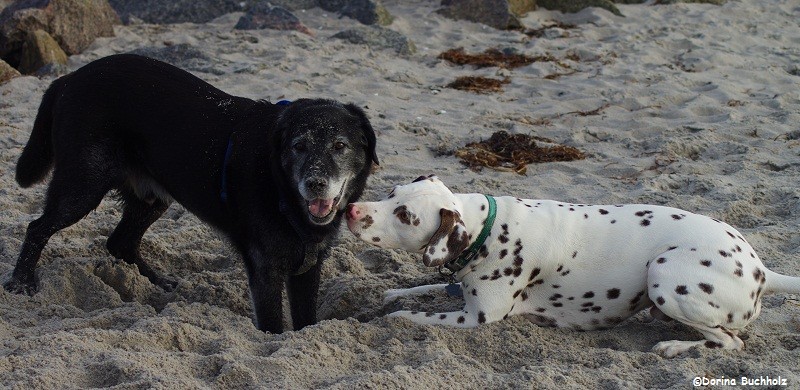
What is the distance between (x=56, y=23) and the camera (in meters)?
10.2

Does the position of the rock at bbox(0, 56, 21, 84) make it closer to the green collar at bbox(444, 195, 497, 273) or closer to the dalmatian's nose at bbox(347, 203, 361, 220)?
the dalmatian's nose at bbox(347, 203, 361, 220)

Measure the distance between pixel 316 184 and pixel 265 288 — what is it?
750mm

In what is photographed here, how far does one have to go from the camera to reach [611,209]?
495cm

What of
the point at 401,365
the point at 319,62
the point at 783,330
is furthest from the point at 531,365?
the point at 319,62

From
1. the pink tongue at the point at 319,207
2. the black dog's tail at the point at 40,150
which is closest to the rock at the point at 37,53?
the black dog's tail at the point at 40,150

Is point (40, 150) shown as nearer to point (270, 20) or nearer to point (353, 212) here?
point (353, 212)

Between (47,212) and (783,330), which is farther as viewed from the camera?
(47,212)

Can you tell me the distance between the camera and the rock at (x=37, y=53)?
9.75m

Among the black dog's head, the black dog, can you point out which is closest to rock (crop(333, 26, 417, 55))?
the black dog

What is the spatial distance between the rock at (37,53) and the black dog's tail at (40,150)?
4373 millimetres

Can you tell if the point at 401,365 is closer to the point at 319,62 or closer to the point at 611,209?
the point at 611,209

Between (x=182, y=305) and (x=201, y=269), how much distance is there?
0.98 meters

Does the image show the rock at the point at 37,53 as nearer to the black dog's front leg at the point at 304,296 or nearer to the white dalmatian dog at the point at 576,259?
the black dog's front leg at the point at 304,296

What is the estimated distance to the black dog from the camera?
4.78 meters
